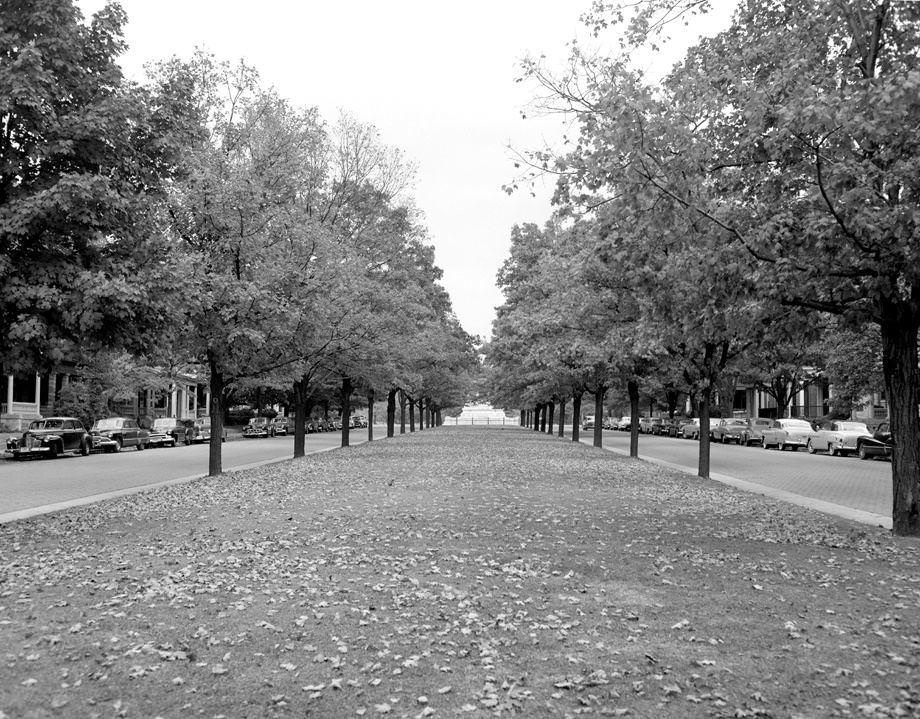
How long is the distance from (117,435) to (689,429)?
34087 mm

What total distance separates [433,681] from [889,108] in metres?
6.42

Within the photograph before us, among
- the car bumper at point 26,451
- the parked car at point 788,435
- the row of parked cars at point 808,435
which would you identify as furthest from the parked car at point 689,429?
the car bumper at point 26,451

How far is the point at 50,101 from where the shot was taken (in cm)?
955

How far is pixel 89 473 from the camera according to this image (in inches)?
824

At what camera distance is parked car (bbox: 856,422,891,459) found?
1171 inches

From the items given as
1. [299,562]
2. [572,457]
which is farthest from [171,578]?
[572,457]

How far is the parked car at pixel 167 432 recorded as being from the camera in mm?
37281

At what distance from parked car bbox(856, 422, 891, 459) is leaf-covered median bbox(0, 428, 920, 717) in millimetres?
21004

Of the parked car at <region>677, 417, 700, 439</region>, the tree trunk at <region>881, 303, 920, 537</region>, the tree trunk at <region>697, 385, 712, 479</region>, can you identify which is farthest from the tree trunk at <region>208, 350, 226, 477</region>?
the parked car at <region>677, 417, 700, 439</region>

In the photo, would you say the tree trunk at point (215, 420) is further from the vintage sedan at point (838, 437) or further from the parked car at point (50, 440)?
the vintage sedan at point (838, 437)

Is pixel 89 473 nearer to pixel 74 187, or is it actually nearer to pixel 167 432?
pixel 74 187

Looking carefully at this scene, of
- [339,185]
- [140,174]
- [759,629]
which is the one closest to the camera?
[759,629]

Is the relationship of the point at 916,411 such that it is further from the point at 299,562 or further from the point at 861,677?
the point at 299,562

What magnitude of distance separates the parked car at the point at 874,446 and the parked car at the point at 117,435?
29339 mm
